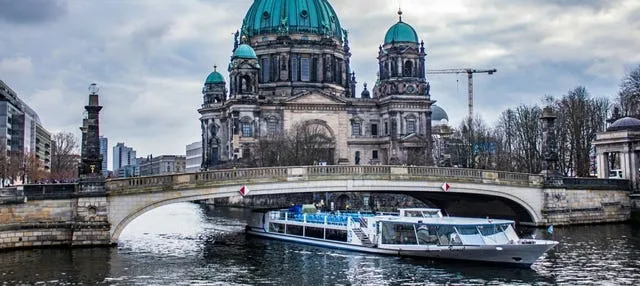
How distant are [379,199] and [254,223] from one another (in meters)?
32.3

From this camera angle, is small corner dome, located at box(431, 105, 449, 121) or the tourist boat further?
small corner dome, located at box(431, 105, 449, 121)

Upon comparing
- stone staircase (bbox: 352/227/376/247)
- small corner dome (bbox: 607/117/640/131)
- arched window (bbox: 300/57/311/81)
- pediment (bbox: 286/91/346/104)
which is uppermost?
arched window (bbox: 300/57/311/81)

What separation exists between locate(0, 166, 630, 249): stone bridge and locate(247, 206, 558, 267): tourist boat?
310 centimetres

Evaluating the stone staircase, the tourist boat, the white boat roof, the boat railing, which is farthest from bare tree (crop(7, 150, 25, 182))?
the white boat roof

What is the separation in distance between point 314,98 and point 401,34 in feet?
48.1

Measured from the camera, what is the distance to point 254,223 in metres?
57.8

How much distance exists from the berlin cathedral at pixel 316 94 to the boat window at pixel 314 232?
1952 inches

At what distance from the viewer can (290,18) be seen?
120 metres

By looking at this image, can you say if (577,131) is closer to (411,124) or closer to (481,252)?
(411,124)

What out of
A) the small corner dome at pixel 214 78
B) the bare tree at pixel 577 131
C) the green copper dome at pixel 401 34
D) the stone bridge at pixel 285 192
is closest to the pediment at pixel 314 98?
the green copper dome at pixel 401 34

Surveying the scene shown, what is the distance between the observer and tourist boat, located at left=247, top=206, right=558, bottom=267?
130ft

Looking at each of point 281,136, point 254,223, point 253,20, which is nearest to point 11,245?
point 254,223

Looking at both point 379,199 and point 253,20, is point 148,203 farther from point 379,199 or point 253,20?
point 253,20

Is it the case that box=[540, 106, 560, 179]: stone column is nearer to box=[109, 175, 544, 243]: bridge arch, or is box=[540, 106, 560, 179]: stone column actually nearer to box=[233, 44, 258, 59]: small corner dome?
box=[109, 175, 544, 243]: bridge arch
